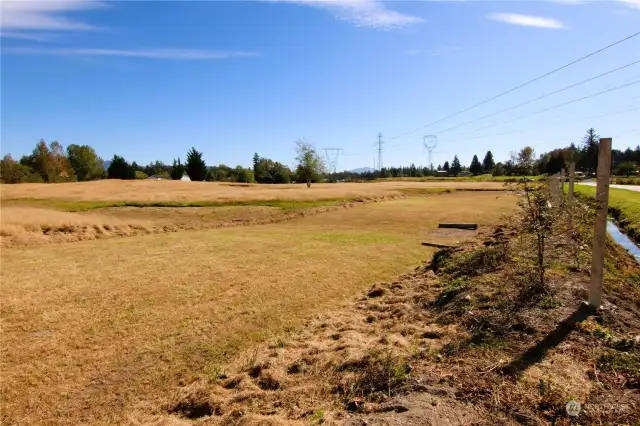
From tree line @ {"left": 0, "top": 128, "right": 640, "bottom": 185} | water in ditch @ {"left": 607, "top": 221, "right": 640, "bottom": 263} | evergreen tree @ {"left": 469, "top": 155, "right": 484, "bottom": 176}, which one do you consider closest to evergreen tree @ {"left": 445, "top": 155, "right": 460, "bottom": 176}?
evergreen tree @ {"left": 469, "top": 155, "right": 484, "bottom": 176}

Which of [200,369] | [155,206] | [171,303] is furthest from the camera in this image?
[155,206]

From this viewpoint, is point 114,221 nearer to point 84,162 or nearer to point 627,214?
point 627,214

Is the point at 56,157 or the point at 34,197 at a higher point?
the point at 56,157

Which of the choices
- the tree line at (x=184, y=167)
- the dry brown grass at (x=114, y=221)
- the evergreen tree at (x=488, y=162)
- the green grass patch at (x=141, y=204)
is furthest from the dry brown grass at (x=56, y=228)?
the evergreen tree at (x=488, y=162)

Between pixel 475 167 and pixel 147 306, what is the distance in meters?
176

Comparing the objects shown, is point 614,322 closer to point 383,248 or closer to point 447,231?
point 383,248

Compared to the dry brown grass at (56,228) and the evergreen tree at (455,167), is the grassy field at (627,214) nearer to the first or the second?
the dry brown grass at (56,228)

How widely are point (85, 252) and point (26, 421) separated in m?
14.0

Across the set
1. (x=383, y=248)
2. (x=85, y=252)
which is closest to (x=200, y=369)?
(x=383, y=248)

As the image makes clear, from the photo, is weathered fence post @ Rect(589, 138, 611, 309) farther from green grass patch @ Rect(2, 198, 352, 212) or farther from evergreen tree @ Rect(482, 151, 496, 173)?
evergreen tree @ Rect(482, 151, 496, 173)

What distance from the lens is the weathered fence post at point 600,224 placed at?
607 cm

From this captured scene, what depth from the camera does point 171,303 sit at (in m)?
10.2
